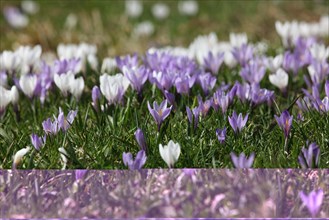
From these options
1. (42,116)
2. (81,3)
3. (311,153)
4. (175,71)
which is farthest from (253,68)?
(81,3)

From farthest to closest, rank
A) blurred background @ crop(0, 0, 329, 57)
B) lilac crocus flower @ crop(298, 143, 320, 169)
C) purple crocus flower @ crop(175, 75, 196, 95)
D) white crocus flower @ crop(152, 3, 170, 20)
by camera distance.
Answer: white crocus flower @ crop(152, 3, 170, 20) → blurred background @ crop(0, 0, 329, 57) → purple crocus flower @ crop(175, 75, 196, 95) → lilac crocus flower @ crop(298, 143, 320, 169)

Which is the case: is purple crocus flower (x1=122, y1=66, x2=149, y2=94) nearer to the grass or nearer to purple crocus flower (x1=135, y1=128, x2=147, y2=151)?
the grass

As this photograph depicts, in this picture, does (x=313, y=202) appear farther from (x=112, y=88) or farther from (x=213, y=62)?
(x=213, y=62)

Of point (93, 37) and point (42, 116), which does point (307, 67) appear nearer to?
point (42, 116)

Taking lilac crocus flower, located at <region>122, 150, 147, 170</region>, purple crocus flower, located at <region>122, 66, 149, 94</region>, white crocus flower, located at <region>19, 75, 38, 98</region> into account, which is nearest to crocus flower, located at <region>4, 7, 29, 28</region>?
white crocus flower, located at <region>19, 75, 38, 98</region>

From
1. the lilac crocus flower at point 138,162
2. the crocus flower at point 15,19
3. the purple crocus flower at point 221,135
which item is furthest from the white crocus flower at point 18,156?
the crocus flower at point 15,19

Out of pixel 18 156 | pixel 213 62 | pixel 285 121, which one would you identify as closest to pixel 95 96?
pixel 18 156
